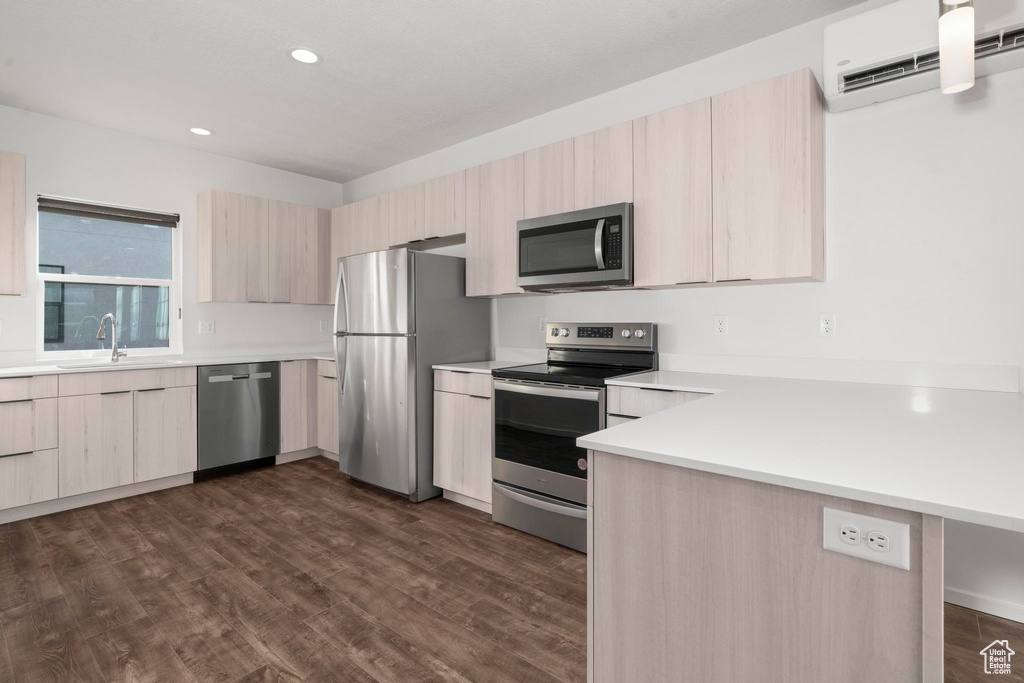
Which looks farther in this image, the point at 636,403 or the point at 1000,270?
the point at 636,403

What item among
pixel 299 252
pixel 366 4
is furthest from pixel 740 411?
pixel 299 252

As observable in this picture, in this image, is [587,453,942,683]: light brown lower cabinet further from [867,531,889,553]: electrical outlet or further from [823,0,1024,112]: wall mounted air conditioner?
[823,0,1024,112]: wall mounted air conditioner

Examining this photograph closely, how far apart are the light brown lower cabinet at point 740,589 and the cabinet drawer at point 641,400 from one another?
1212mm

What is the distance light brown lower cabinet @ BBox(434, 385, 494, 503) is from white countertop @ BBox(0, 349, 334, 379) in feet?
4.89

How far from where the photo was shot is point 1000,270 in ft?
6.75

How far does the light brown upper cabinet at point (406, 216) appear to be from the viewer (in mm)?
3932

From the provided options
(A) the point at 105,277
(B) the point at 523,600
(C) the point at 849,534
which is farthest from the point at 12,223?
(C) the point at 849,534

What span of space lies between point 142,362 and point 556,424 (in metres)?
3.08

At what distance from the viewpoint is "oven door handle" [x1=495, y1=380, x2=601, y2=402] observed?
261cm

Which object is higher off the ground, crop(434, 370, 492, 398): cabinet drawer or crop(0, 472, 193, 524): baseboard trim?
crop(434, 370, 492, 398): cabinet drawer

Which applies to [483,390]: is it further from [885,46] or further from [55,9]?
[55,9]

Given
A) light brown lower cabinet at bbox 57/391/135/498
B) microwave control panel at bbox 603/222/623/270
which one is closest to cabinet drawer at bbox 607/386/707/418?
microwave control panel at bbox 603/222/623/270

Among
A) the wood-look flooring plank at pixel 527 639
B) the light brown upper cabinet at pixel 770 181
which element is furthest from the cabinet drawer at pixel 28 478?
the light brown upper cabinet at pixel 770 181

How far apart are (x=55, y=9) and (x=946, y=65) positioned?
3.60 m
